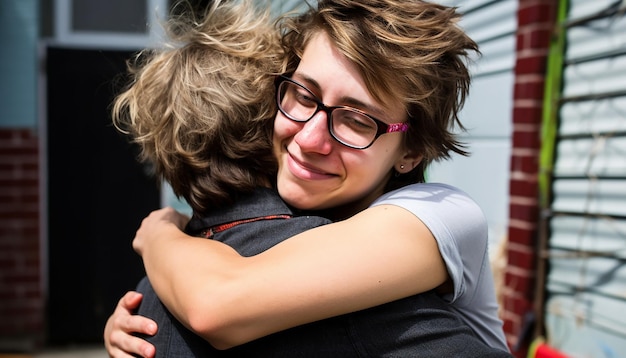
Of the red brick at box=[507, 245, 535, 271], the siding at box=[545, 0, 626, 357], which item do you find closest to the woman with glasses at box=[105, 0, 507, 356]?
the siding at box=[545, 0, 626, 357]

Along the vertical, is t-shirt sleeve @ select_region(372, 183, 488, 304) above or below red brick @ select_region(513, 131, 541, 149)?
below

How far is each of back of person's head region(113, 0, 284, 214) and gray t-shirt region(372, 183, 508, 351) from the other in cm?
37

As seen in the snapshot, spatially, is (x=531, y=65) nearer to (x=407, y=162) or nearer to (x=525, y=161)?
(x=525, y=161)

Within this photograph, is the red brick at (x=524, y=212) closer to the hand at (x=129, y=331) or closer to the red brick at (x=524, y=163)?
the red brick at (x=524, y=163)

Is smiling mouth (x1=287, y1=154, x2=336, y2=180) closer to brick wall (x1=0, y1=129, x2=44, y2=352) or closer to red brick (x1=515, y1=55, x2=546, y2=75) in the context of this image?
red brick (x1=515, y1=55, x2=546, y2=75)

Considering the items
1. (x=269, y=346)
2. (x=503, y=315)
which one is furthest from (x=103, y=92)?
(x=269, y=346)

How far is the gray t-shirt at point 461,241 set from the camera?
1.48 metres

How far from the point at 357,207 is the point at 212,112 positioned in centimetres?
46

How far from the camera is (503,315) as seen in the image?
356 cm

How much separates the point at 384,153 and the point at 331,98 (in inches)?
7.9

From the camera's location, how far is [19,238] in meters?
6.50

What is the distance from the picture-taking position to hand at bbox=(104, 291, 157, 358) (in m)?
1.59

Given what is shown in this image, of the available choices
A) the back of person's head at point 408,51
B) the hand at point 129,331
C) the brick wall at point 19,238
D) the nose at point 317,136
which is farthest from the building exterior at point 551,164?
the brick wall at point 19,238

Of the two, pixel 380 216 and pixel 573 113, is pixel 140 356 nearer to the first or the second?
pixel 380 216
